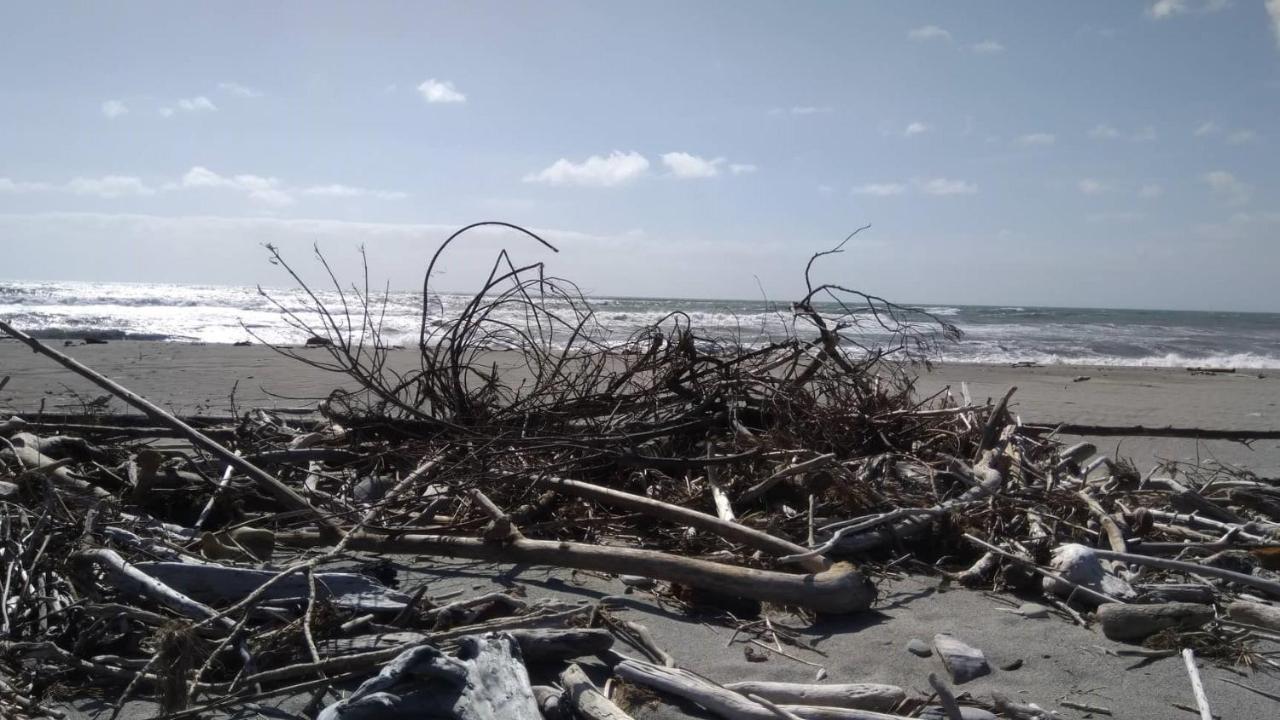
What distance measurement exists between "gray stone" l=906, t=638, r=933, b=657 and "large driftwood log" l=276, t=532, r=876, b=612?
0.25m

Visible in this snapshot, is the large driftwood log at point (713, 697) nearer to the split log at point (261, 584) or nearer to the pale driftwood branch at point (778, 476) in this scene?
the split log at point (261, 584)

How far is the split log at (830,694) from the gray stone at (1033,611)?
980 millimetres

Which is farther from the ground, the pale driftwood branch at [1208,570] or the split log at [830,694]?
the pale driftwood branch at [1208,570]

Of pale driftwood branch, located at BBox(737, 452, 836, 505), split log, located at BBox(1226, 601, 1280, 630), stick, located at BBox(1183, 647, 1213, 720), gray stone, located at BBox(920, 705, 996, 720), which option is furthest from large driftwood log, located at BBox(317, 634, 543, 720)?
split log, located at BBox(1226, 601, 1280, 630)

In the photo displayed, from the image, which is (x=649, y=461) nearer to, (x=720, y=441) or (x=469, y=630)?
(x=720, y=441)

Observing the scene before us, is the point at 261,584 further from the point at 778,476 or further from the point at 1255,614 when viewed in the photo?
the point at 1255,614

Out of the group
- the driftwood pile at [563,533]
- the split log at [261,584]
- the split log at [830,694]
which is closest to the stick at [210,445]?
the driftwood pile at [563,533]

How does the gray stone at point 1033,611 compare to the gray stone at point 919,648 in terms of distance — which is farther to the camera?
the gray stone at point 1033,611

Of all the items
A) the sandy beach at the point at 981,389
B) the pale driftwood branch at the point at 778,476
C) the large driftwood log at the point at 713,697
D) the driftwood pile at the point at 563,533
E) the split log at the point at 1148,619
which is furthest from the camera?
the sandy beach at the point at 981,389

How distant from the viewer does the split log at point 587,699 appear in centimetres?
201

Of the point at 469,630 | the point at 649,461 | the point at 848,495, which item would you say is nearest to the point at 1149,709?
the point at 848,495

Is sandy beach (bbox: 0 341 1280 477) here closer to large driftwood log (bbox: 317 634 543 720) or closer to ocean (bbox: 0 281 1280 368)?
ocean (bbox: 0 281 1280 368)

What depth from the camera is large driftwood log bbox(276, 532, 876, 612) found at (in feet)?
9.27

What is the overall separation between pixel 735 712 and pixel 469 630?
0.81 metres
